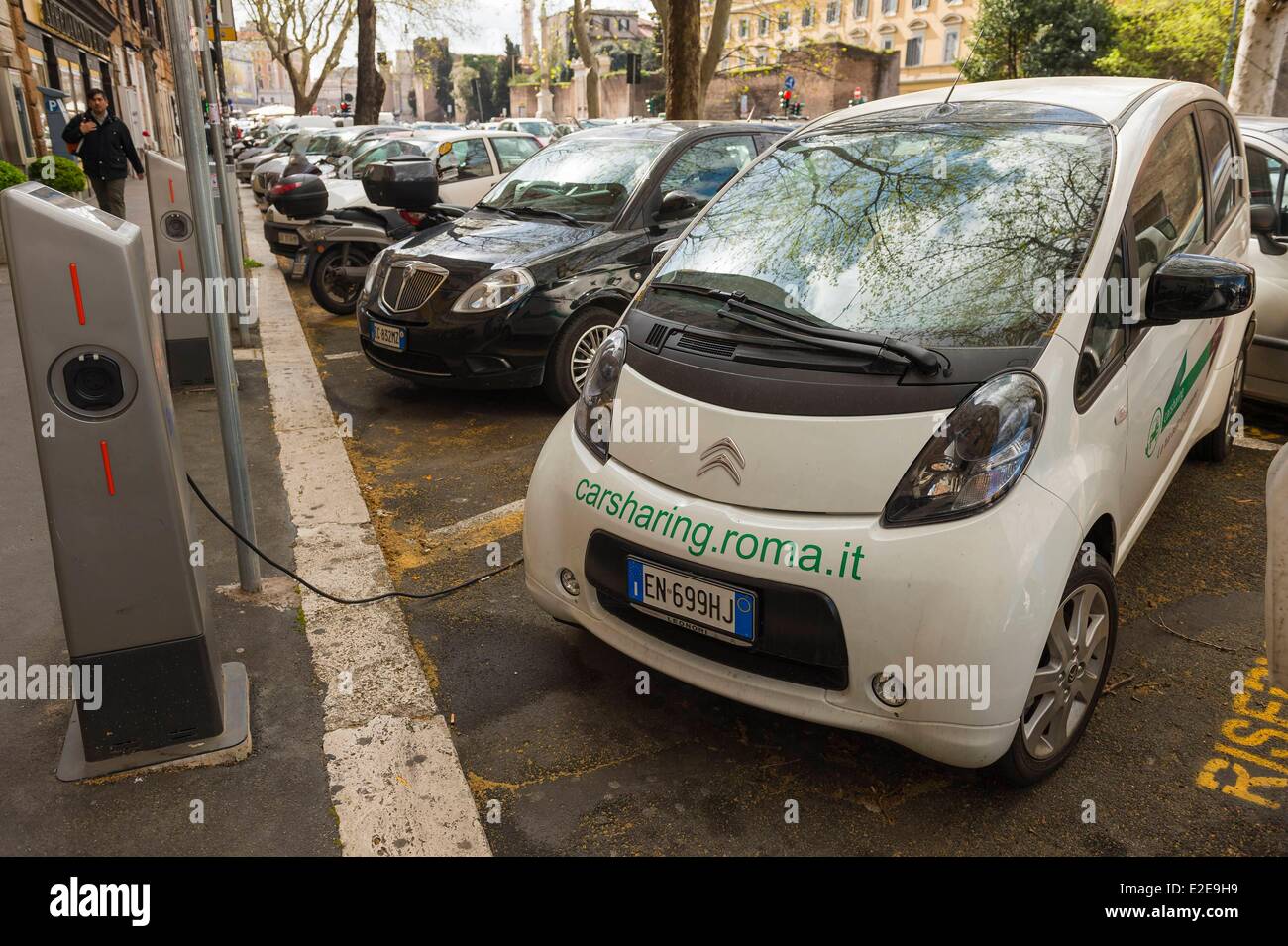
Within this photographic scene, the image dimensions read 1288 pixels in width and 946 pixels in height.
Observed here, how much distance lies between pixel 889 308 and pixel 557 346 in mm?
3427

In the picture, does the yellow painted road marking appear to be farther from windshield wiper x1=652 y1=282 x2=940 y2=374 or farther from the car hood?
the car hood

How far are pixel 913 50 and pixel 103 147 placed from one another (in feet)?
204

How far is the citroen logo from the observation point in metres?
2.71

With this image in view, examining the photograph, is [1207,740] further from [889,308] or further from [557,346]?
[557,346]

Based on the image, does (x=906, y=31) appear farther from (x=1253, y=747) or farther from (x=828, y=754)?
(x=828, y=754)

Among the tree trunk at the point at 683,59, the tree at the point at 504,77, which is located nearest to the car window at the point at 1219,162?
the tree trunk at the point at 683,59

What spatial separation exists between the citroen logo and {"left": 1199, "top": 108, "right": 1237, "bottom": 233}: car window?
2551mm

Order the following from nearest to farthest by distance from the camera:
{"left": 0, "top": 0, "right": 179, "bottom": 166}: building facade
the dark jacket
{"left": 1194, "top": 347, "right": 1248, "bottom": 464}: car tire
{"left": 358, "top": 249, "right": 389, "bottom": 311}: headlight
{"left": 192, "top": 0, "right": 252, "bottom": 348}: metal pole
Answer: {"left": 1194, "top": 347, "right": 1248, "bottom": 464}: car tire → {"left": 358, "top": 249, "right": 389, "bottom": 311}: headlight → {"left": 192, "top": 0, "right": 252, "bottom": 348}: metal pole → the dark jacket → {"left": 0, "top": 0, "right": 179, "bottom": 166}: building facade

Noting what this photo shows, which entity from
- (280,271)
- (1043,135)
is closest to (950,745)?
(1043,135)

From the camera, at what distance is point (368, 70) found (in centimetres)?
2736

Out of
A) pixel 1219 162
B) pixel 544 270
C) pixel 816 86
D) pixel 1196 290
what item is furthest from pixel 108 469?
pixel 816 86

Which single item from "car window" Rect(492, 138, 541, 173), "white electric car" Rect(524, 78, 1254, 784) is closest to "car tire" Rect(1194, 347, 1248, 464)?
"white electric car" Rect(524, 78, 1254, 784)

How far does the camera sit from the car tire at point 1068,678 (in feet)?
8.82

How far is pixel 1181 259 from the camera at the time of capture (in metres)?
3.07
